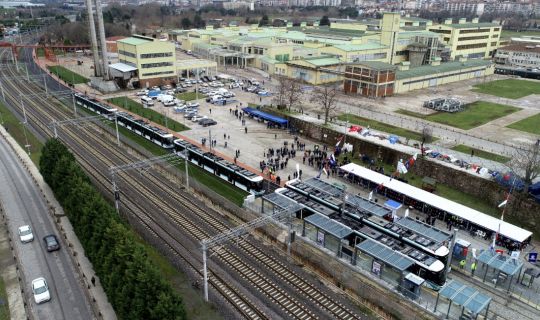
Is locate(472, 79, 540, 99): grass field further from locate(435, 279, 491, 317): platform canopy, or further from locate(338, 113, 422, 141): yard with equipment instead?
locate(435, 279, 491, 317): platform canopy

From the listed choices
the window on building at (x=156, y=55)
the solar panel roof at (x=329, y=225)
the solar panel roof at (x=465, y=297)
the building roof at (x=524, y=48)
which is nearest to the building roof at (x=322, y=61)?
the window on building at (x=156, y=55)

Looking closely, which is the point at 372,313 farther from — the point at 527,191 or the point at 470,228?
the point at 527,191

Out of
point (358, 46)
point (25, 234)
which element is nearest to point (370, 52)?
point (358, 46)

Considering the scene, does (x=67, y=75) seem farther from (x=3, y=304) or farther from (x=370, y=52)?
(x=3, y=304)

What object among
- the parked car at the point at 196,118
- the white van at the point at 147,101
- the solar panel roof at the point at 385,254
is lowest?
the solar panel roof at the point at 385,254

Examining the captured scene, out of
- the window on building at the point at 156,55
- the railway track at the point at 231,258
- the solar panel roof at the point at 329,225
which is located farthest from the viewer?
the window on building at the point at 156,55

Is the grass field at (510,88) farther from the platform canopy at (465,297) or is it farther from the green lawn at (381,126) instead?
the platform canopy at (465,297)
